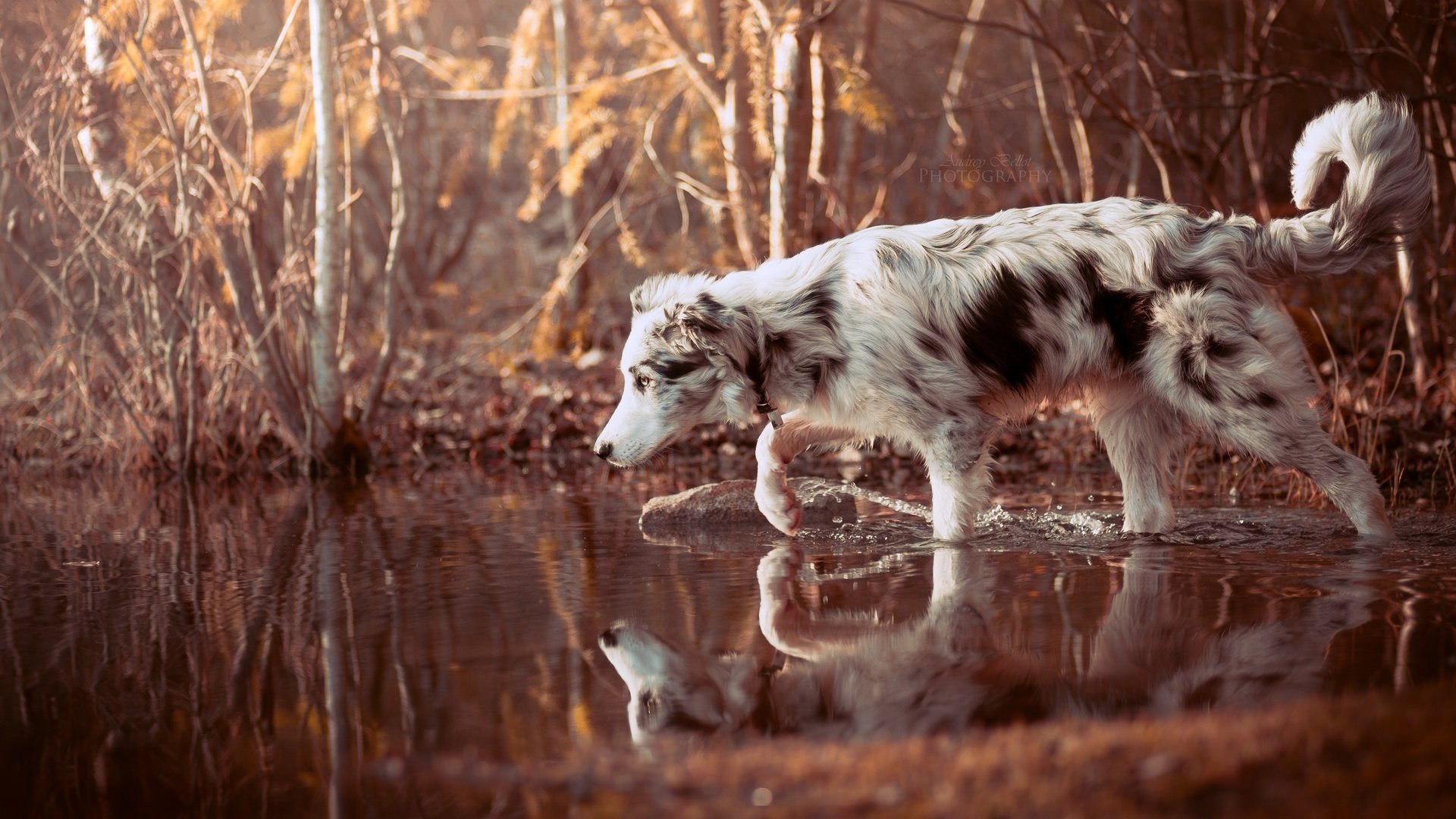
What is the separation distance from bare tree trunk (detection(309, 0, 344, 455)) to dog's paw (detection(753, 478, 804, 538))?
463 cm

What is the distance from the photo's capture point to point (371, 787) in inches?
115

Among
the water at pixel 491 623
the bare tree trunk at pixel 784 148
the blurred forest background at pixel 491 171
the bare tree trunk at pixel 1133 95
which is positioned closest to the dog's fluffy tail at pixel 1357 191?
the water at pixel 491 623

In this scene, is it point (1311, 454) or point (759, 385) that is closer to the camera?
point (1311, 454)

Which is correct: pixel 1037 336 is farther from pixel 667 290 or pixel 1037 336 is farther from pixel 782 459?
pixel 667 290

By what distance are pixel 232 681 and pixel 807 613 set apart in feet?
6.23

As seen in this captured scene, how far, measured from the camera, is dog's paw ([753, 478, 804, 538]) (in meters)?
6.12

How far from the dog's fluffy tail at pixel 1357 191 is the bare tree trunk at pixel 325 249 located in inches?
249

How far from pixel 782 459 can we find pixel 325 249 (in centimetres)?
473

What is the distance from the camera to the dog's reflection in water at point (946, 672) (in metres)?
3.28

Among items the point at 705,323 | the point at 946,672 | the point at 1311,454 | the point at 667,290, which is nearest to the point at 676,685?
the point at 946,672

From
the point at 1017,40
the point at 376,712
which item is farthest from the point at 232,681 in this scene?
the point at 1017,40

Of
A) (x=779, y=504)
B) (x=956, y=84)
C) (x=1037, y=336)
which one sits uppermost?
(x=956, y=84)

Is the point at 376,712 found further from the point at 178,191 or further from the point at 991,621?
the point at 178,191

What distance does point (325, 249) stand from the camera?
935cm
